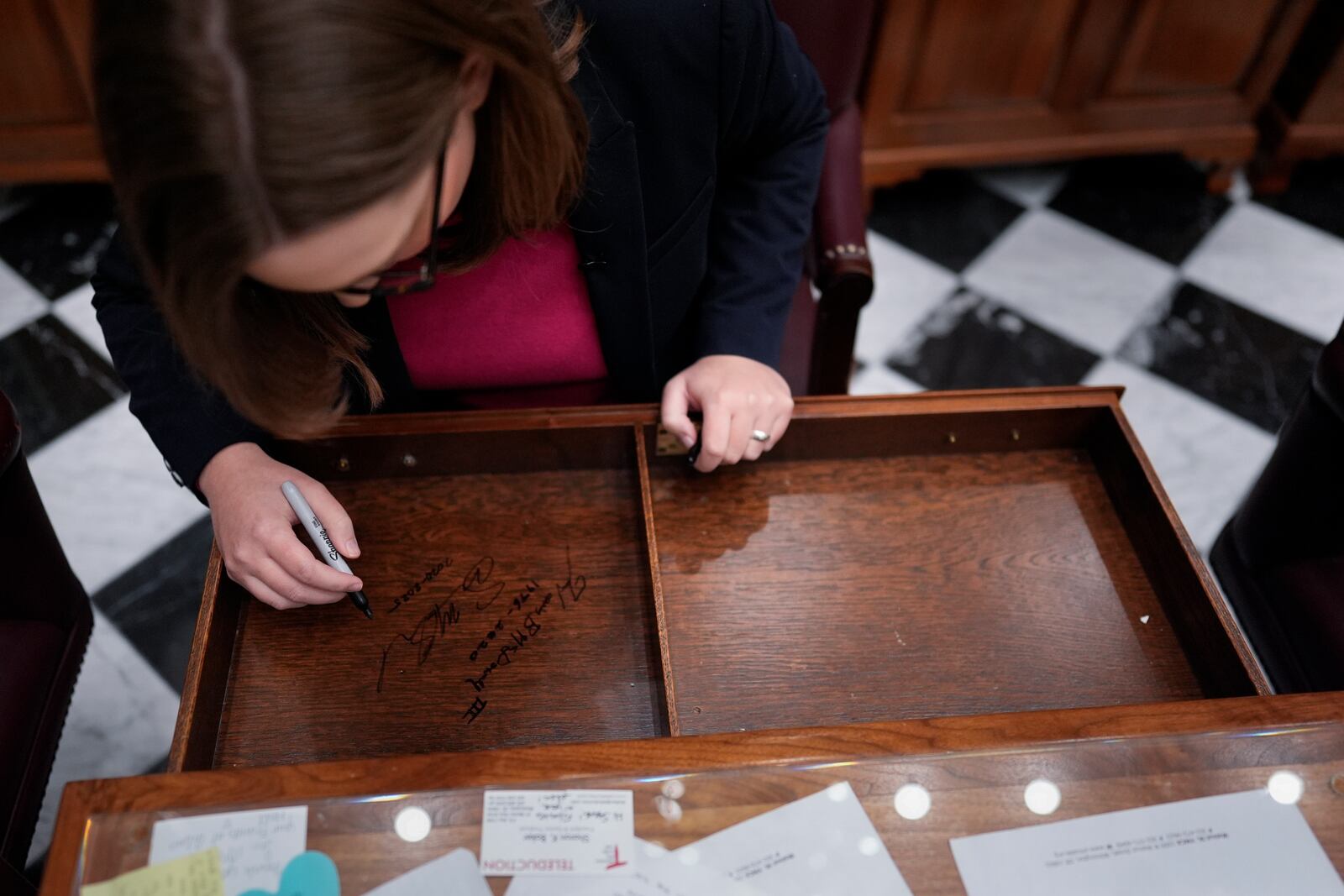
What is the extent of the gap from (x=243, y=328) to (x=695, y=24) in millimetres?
519

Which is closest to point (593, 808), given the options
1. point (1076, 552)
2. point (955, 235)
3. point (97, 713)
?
point (1076, 552)

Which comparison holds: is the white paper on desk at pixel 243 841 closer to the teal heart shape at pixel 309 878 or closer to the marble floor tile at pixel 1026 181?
the teal heart shape at pixel 309 878

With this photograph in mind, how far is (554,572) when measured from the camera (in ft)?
3.18

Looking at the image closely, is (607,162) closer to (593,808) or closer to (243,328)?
(243,328)

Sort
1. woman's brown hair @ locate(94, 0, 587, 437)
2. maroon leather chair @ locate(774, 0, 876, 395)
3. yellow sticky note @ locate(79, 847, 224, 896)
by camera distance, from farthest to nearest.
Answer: maroon leather chair @ locate(774, 0, 876, 395), yellow sticky note @ locate(79, 847, 224, 896), woman's brown hair @ locate(94, 0, 587, 437)

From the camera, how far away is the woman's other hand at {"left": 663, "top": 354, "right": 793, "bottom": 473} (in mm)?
984

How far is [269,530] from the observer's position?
0.88 metres

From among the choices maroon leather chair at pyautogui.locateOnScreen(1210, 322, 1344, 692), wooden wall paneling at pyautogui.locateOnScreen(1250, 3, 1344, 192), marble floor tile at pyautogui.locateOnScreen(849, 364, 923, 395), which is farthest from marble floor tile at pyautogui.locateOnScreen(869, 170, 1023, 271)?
maroon leather chair at pyautogui.locateOnScreen(1210, 322, 1344, 692)

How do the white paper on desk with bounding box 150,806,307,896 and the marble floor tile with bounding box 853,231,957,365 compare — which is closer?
the white paper on desk with bounding box 150,806,307,896

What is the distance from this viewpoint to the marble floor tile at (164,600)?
1634mm

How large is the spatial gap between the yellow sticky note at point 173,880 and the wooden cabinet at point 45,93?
1666 mm

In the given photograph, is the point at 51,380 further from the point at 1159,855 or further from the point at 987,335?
the point at 1159,855

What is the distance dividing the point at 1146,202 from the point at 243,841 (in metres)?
2.62
